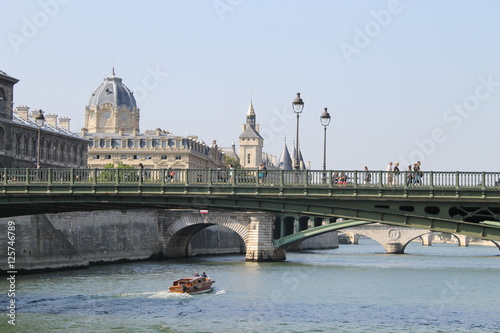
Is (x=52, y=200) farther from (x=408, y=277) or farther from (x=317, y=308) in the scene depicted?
(x=408, y=277)

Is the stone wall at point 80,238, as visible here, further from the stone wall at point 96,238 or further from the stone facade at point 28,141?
the stone facade at point 28,141

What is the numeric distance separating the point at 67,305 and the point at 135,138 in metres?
117

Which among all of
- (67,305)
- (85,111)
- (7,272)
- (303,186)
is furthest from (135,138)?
(303,186)

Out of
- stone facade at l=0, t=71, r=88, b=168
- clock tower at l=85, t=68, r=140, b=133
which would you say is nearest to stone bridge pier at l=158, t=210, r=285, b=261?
stone facade at l=0, t=71, r=88, b=168

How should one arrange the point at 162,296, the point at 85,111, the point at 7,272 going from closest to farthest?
the point at 162,296
the point at 7,272
the point at 85,111

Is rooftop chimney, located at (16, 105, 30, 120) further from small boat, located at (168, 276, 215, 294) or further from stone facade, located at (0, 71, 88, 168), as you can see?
small boat, located at (168, 276, 215, 294)

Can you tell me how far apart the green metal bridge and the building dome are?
149 metres

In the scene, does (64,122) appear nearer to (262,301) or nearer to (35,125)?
(35,125)

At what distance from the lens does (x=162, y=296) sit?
57.9 metres

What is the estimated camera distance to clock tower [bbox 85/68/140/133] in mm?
190750

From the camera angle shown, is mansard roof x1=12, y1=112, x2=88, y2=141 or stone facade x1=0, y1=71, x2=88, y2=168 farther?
mansard roof x1=12, y1=112, x2=88, y2=141

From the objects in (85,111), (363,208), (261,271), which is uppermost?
(85,111)

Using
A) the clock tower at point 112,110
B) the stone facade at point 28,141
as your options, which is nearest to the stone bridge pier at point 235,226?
the stone facade at point 28,141

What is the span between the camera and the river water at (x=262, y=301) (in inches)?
1793
